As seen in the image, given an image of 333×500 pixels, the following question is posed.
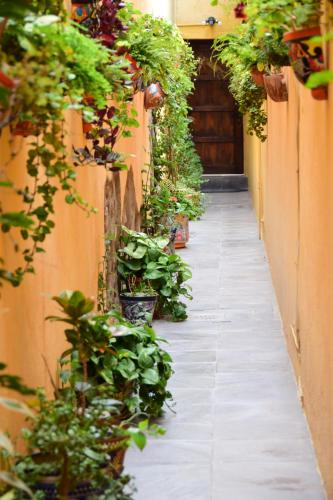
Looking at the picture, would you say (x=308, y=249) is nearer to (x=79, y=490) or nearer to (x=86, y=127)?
(x=86, y=127)

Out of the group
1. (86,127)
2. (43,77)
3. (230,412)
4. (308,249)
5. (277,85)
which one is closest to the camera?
(43,77)

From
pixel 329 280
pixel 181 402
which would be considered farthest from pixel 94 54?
pixel 181 402

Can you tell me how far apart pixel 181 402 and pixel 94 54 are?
13.2ft

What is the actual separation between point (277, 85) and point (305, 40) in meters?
4.01

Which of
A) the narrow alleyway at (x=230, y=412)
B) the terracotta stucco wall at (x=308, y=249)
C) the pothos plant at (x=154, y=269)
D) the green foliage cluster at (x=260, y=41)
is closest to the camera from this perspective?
the green foliage cluster at (x=260, y=41)

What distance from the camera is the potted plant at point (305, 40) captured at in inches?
158

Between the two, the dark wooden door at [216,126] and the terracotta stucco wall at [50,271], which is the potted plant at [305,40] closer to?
the terracotta stucco wall at [50,271]

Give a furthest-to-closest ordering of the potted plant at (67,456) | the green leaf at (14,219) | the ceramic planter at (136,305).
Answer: the ceramic planter at (136,305) → the potted plant at (67,456) → the green leaf at (14,219)

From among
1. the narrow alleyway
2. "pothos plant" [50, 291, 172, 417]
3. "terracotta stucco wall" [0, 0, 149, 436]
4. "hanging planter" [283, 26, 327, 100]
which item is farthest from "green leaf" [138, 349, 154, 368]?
"hanging planter" [283, 26, 327, 100]

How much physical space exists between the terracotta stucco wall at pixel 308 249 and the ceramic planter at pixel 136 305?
3.93ft

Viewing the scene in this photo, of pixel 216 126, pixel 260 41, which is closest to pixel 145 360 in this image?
pixel 260 41

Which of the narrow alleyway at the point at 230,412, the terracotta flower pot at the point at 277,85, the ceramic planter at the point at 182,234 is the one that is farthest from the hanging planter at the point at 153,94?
the ceramic planter at the point at 182,234

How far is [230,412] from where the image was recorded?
23.2ft

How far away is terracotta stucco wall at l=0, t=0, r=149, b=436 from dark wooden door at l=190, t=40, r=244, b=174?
13.0 meters
